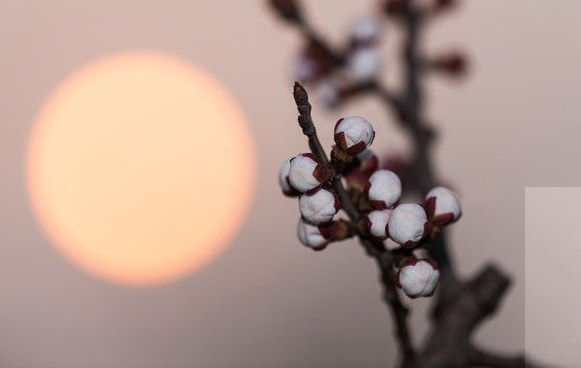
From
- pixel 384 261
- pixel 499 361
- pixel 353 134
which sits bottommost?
pixel 499 361

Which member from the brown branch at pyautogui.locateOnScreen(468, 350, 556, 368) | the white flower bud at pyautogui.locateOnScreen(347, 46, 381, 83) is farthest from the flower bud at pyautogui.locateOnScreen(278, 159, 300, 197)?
the white flower bud at pyautogui.locateOnScreen(347, 46, 381, 83)

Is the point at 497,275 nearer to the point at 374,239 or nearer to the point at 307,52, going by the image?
the point at 374,239

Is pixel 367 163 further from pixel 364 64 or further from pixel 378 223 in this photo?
pixel 364 64

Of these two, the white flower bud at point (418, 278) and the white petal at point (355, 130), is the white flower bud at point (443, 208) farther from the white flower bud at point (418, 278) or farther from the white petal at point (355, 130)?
the white petal at point (355, 130)

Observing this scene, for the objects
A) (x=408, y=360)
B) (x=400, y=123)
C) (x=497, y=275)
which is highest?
(x=400, y=123)

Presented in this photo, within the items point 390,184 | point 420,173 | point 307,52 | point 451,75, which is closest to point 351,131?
point 390,184

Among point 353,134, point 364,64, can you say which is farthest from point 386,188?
point 364,64

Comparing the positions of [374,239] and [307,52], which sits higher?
[307,52]
